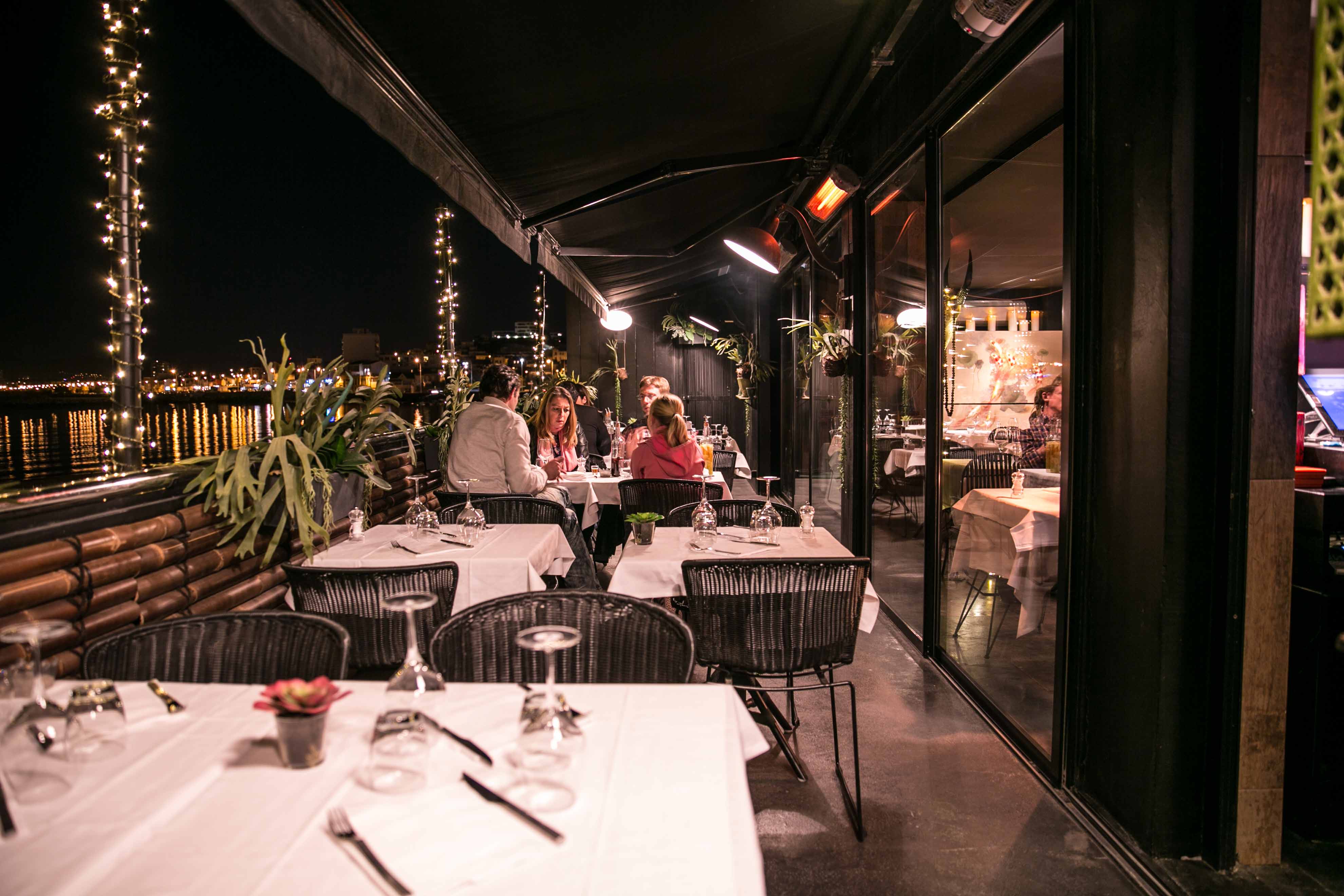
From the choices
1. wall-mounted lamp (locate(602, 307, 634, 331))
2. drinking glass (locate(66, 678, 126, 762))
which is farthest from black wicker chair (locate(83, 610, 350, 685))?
wall-mounted lamp (locate(602, 307, 634, 331))

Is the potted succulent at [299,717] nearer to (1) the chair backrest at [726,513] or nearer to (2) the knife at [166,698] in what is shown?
(2) the knife at [166,698]

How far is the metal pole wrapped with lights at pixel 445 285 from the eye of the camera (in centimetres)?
857

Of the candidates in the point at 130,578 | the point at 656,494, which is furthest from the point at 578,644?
the point at 656,494

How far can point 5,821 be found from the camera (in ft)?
3.67

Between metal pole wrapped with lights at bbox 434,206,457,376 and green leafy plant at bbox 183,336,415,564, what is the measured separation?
199 inches

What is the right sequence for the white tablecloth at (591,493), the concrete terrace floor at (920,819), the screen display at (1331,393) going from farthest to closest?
the white tablecloth at (591,493), the screen display at (1331,393), the concrete terrace floor at (920,819)

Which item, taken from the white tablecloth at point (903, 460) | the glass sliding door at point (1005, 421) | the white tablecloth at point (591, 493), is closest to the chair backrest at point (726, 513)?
the glass sliding door at point (1005, 421)

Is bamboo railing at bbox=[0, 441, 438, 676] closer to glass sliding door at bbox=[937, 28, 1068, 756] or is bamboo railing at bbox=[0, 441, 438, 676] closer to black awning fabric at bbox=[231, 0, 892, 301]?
black awning fabric at bbox=[231, 0, 892, 301]

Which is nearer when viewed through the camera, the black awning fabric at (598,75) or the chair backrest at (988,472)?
the black awning fabric at (598,75)

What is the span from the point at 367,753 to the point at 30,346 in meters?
14.1

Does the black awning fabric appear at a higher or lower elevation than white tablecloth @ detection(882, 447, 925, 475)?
higher

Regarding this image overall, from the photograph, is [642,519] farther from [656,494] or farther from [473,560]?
[656,494]

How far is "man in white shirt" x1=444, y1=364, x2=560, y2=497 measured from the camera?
4824mm

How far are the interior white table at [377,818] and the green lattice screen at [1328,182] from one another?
93 centimetres
